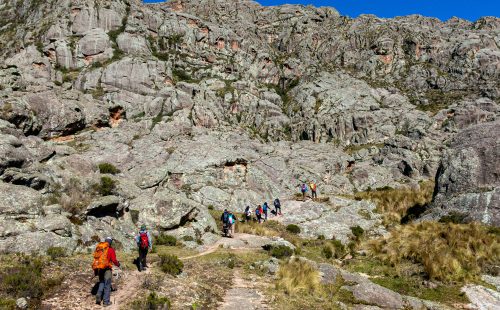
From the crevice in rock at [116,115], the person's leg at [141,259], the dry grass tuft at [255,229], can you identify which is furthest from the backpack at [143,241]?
the crevice in rock at [116,115]

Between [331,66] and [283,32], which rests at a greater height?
[283,32]

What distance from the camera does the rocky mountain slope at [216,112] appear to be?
99.6 ft

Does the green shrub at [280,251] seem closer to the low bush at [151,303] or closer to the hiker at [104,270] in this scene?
the low bush at [151,303]

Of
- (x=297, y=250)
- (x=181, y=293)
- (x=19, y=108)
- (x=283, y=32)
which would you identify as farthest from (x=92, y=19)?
(x=181, y=293)

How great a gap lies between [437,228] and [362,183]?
137ft

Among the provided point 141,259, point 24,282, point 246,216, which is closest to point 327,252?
point 246,216

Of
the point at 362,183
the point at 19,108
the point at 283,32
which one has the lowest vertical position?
the point at 362,183

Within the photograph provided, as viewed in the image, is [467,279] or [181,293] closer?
[181,293]

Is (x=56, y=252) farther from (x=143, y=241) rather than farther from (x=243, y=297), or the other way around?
(x=243, y=297)

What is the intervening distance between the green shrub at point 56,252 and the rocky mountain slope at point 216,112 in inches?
31.8

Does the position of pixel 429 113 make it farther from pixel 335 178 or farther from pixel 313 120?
pixel 335 178

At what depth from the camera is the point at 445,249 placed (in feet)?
80.8

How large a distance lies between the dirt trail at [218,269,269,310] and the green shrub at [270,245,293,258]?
6.20 metres

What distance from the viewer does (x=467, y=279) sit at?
21438 mm
